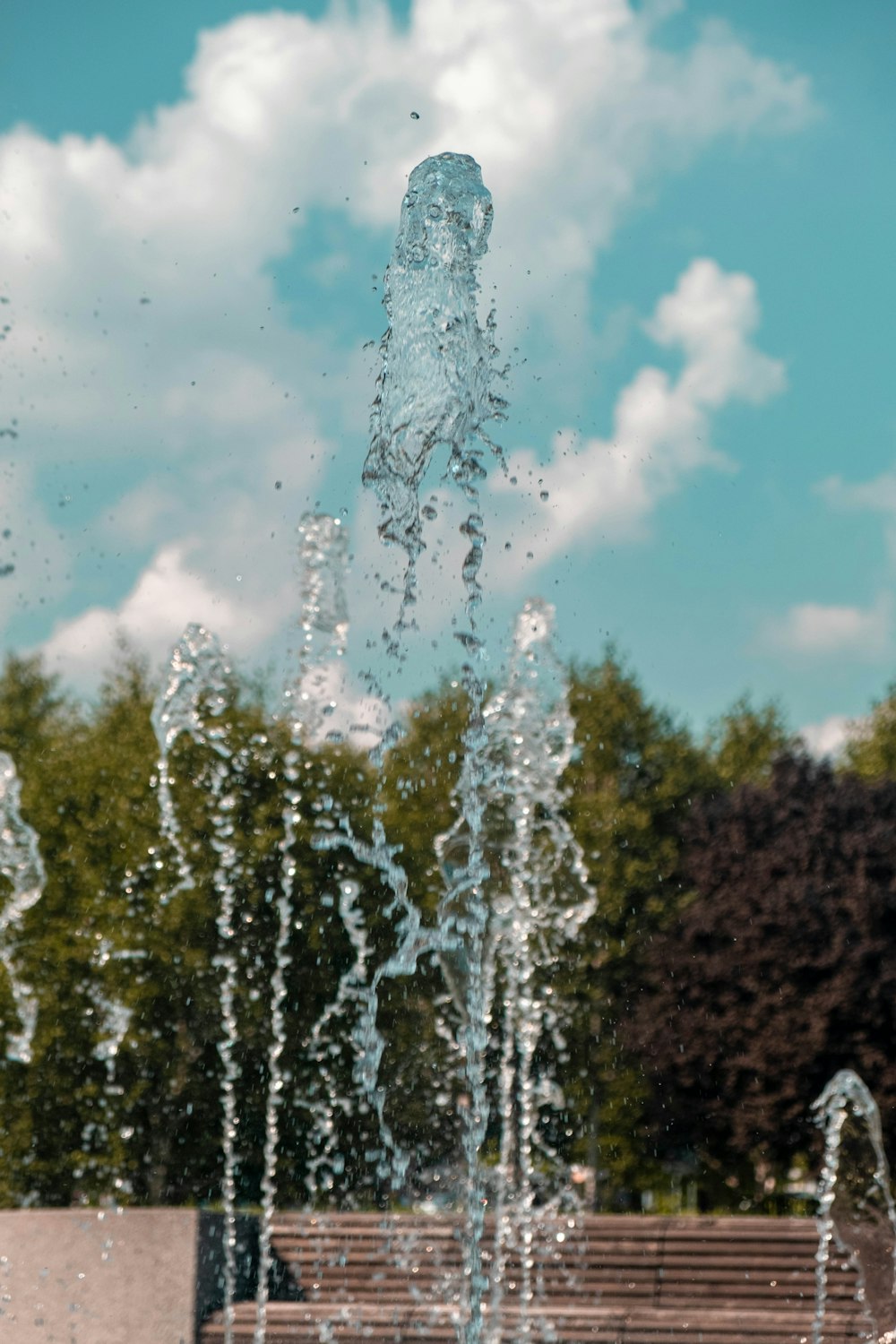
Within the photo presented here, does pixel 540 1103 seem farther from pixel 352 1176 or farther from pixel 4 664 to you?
pixel 4 664

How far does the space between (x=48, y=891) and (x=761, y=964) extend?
10855mm

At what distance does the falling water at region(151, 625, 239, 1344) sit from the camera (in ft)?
78.6

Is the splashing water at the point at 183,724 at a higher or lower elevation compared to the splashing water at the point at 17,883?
higher

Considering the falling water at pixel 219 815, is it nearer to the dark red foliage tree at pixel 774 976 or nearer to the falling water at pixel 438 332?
the dark red foliage tree at pixel 774 976

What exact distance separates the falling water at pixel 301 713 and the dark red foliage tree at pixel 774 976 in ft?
18.4

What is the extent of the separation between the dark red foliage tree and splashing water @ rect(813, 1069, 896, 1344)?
1.64 ft

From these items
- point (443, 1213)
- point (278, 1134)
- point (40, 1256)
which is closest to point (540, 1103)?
point (278, 1134)

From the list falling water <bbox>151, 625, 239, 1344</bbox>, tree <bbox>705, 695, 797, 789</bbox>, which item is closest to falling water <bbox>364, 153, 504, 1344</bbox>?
falling water <bbox>151, 625, 239, 1344</bbox>

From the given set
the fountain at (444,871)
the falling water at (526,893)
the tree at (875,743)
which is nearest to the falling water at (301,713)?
the fountain at (444,871)

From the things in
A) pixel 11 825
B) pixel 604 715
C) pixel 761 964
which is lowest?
pixel 761 964

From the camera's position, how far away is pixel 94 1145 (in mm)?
24047

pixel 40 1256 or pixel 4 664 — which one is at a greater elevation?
pixel 4 664

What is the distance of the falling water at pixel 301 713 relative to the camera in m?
13.7

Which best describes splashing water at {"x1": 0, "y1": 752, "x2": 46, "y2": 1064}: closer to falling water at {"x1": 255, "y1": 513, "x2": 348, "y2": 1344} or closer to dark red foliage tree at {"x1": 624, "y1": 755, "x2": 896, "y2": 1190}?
falling water at {"x1": 255, "y1": 513, "x2": 348, "y2": 1344}
